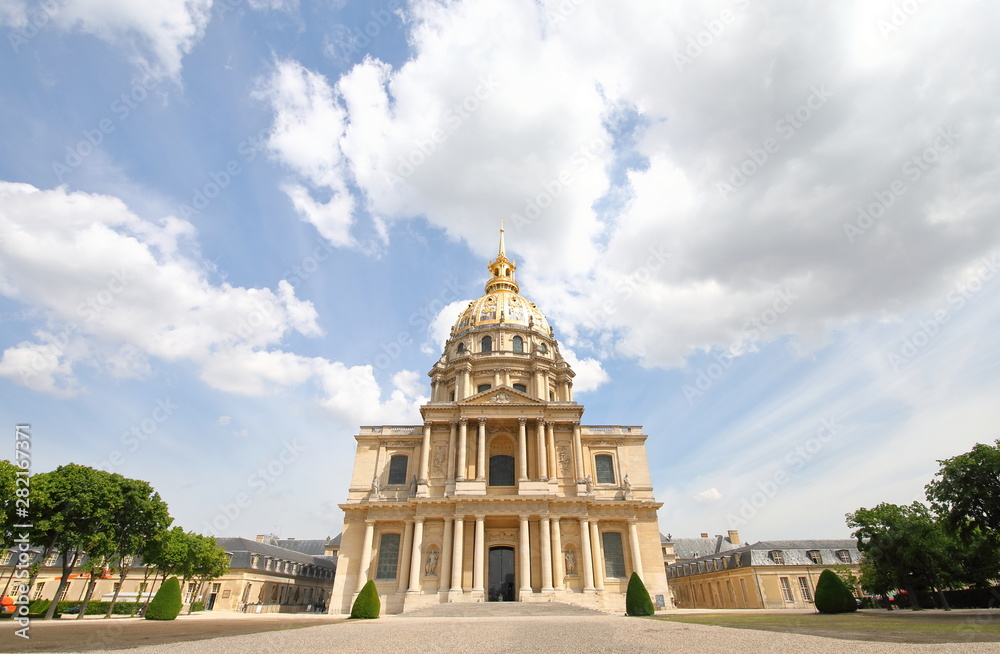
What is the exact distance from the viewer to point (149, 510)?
81.9ft

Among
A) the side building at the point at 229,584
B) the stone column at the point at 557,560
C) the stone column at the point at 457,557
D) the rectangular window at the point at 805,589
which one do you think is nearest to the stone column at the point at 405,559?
the stone column at the point at 457,557

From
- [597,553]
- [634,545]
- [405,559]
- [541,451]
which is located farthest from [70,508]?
[634,545]

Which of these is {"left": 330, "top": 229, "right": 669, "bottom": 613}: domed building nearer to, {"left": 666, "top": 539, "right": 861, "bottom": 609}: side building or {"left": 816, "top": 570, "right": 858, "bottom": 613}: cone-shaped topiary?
{"left": 816, "top": 570, "right": 858, "bottom": 613}: cone-shaped topiary

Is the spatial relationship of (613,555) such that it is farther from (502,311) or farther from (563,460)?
(502,311)

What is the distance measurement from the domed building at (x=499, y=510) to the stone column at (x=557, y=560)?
7 cm

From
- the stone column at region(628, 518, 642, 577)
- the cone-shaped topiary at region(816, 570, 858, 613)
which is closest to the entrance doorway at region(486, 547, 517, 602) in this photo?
the stone column at region(628, 518, 642, 577)

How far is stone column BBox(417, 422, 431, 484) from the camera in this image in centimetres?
3507

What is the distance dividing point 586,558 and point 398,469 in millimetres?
14584

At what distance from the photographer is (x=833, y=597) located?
861 inches

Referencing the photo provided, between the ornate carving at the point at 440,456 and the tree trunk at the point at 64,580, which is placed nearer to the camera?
the tree trunk at the point at 64,580

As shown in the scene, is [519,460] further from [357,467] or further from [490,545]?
[357,467]

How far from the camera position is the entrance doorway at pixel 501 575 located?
32.4 metres

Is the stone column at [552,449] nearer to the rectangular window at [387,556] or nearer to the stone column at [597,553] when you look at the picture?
the stone column at [597,553]

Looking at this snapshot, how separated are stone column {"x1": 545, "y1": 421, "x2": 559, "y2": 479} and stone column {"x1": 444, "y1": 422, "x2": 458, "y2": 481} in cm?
666
